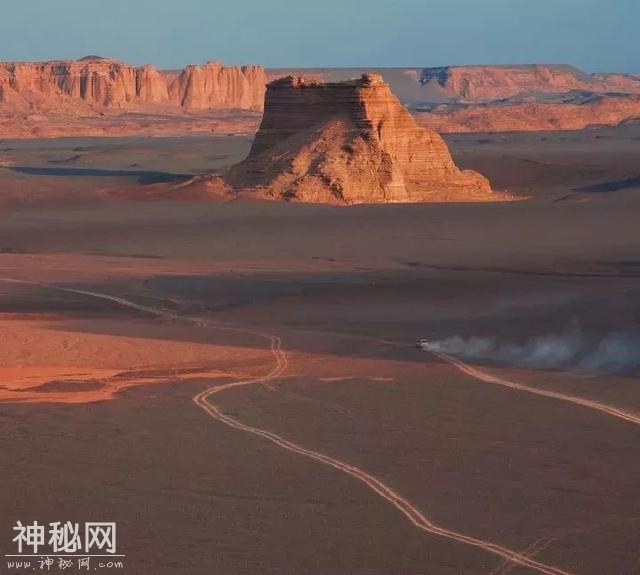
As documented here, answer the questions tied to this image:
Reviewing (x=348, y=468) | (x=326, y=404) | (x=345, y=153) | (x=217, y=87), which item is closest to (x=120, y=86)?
(x=217, y=87)

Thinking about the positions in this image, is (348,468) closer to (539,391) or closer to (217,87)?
(539,391)

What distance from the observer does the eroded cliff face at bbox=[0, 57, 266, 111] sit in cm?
13938

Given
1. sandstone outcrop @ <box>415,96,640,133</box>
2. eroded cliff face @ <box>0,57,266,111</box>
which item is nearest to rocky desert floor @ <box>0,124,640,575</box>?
sandstone outcrop @ <box>415,96,640,133</box>

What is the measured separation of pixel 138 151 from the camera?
270 feet

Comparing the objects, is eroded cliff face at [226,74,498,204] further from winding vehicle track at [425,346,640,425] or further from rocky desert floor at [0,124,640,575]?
winding vehicle track at [425,346,640,425]

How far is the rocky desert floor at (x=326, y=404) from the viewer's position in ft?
31.6

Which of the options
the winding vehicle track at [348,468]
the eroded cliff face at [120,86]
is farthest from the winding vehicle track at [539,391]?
the eroded cliff face at [120,86]

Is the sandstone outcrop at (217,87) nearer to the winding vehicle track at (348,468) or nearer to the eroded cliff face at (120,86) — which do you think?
the eroded cliff face at (120,86)

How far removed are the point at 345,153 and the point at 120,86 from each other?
111 m

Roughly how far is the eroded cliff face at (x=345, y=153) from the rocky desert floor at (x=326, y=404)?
28.0 feet

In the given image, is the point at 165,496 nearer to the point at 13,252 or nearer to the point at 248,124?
the point at 13,252

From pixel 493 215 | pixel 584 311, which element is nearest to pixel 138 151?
pixel 493 215

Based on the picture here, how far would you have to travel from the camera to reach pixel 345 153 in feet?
139

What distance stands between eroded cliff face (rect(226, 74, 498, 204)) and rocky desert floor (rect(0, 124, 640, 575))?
8539mm
